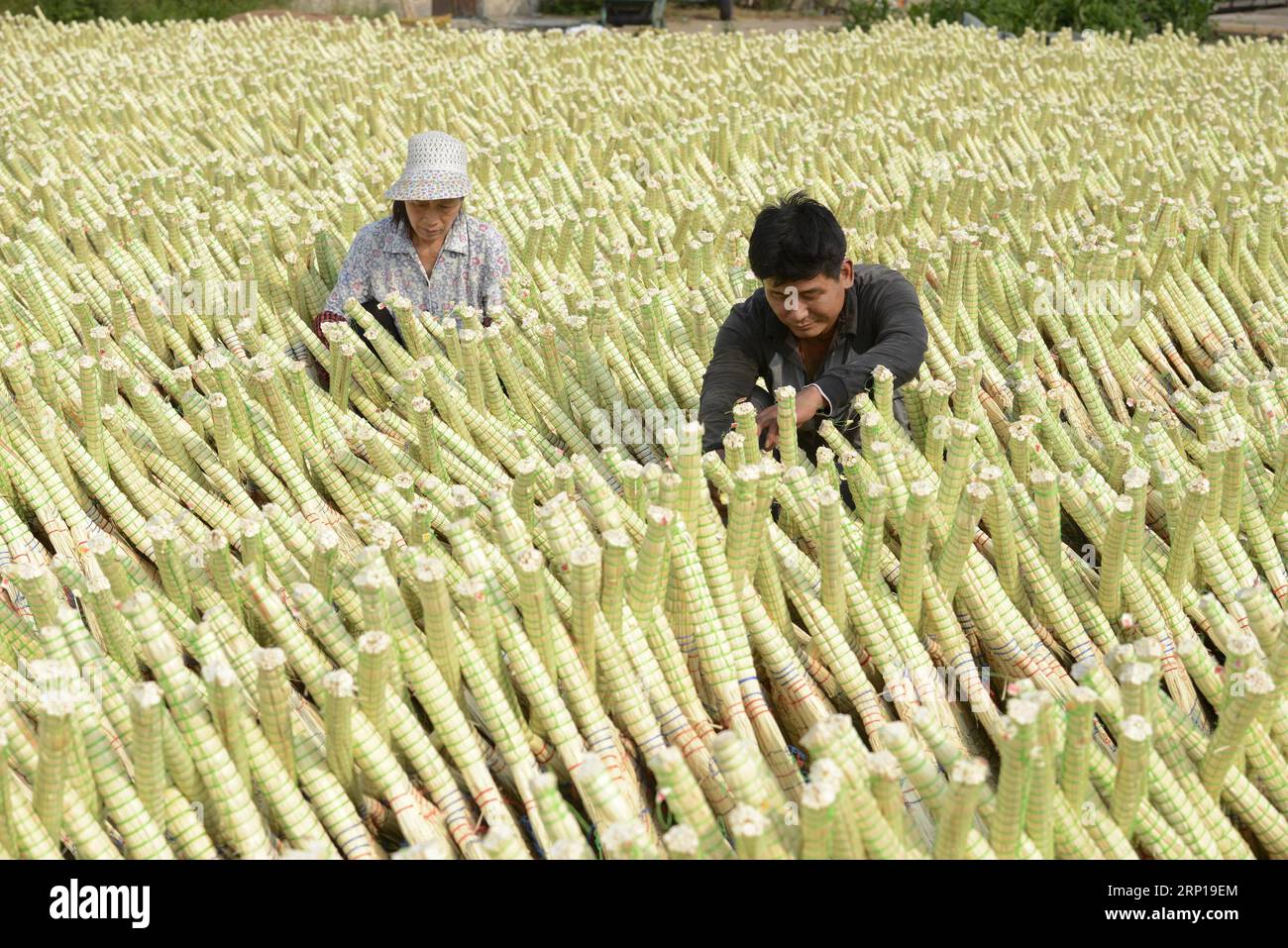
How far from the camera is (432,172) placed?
274cm

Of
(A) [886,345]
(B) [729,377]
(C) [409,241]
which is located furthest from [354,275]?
(A) [886,345]

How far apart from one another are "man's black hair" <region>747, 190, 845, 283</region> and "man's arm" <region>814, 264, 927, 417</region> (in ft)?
0.59

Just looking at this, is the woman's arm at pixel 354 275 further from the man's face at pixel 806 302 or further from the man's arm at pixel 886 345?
the man's arm at pixel 886 345

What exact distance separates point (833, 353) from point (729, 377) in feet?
0.92

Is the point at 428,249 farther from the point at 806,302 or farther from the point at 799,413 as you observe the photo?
the point at 799,413

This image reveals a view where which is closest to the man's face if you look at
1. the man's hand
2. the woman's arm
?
the man's hand

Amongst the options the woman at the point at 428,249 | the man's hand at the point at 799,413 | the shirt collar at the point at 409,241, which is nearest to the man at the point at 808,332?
the man's hand at the point at 799,413

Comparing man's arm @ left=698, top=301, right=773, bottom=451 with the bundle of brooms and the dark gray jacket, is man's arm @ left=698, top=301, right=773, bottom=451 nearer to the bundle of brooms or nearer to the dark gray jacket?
the dark gray jacket

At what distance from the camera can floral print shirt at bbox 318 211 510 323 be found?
9.17 ft

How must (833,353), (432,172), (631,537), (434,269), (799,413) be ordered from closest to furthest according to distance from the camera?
(631,537), (799,413), (833,353), (432,172), (434,269)

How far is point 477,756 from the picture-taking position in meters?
1.38
